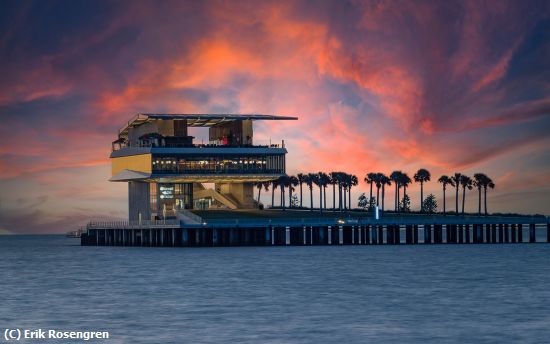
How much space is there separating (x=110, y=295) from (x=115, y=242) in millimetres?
89728

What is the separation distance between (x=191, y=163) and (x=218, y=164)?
395cm

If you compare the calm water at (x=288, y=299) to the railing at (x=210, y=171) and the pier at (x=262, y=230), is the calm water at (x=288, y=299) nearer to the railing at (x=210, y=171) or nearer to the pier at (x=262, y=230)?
the pier at (x=262, y=230)

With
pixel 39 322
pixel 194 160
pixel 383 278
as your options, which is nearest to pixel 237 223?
pixel 194 160

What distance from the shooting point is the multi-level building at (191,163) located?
158375 millimetres

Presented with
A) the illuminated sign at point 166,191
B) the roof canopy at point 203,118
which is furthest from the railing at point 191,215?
the roof canopy at point 203,118

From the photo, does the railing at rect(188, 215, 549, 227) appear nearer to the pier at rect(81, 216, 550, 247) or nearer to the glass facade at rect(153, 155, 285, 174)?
the pier at rect(81, 216, 550, 247)

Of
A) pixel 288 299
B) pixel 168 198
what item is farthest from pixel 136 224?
pixel 288 299

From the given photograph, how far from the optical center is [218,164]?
523 ft

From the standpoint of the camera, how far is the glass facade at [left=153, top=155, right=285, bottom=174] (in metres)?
158

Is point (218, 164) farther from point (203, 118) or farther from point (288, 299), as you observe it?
point (288, 299)

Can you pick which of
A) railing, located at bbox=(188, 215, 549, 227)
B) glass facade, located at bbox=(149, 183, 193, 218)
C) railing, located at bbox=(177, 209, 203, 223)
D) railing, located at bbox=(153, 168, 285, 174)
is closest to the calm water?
A: railing, located at bbox=(188, 215, 549, 227)

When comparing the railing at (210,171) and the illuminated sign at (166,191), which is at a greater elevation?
the railing at (210,171)

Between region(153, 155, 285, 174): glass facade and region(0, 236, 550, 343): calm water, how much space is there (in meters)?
36.5

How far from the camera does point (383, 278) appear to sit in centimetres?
9150
